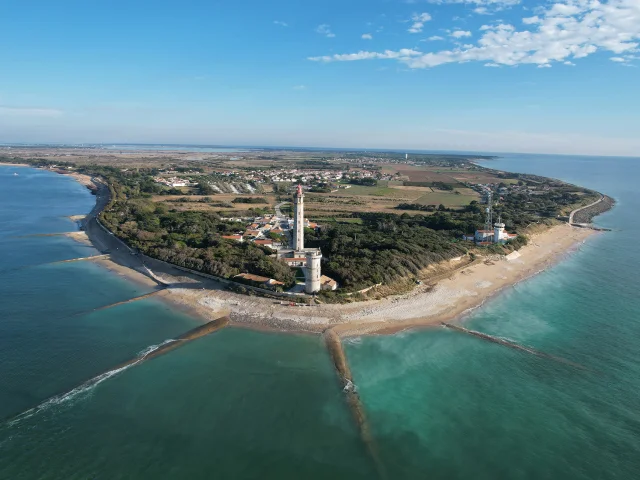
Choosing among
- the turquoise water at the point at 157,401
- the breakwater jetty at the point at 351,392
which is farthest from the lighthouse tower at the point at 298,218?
the turquoise water at the point at 157,401

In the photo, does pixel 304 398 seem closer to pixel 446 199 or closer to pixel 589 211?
pixel 446 199

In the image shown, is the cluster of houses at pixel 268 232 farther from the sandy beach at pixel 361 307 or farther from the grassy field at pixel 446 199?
the grassy field at pixel 446 199

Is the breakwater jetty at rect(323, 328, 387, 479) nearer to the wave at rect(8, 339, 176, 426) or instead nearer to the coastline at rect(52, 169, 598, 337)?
the coastline at rect(52, 169, 598, 337)

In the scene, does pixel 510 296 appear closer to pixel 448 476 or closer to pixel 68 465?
pixel 448 476

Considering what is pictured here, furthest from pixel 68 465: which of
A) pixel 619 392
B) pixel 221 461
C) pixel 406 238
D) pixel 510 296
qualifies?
pixel 406 238

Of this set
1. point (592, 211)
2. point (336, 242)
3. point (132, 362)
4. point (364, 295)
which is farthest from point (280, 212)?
point (592, 211)

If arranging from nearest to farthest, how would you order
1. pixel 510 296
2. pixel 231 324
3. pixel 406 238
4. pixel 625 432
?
1. pixel 625 432
2. pixel 231 324
3. pixel 510 296
4. pixel 406 238

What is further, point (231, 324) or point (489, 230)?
point (489, 230)
